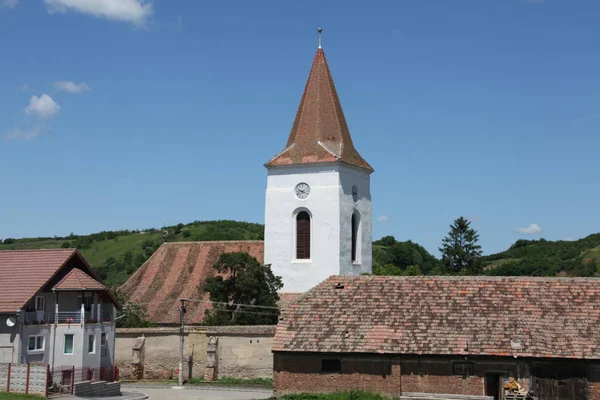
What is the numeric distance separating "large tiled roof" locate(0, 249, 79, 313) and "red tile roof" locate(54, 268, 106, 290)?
2.31ft

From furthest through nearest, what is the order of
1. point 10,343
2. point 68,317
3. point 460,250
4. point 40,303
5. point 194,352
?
point 460,250, point 194,352, point 68,317, point 40,303, point 10,343

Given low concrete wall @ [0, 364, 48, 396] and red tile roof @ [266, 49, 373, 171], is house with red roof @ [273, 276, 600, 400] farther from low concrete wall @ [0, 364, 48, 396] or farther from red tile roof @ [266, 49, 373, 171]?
red tile roof @ [266, 49, 373, 171]

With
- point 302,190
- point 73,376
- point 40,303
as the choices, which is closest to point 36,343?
point 40,303

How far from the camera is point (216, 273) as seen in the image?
55844 mm

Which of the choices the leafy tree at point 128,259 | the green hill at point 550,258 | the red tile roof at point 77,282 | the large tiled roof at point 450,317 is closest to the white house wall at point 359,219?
the red tile roof at point 77,282

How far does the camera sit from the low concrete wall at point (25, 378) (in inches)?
1339

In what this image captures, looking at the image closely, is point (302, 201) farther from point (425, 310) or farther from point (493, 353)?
point (493, 353)

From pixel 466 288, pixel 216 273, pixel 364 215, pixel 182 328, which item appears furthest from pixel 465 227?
pixel 466 288

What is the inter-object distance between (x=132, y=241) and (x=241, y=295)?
270 feet

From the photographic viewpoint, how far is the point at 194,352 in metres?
46.6

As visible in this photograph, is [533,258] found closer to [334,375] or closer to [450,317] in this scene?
[450,317]

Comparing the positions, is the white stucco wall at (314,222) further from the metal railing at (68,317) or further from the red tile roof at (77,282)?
the metal railing at (68,317)

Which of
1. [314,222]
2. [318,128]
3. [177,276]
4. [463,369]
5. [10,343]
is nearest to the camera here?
[463,369]

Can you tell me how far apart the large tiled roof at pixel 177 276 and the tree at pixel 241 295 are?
2763 millimetres
